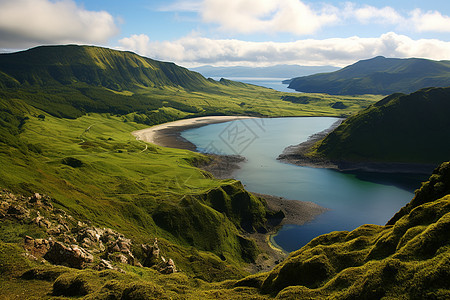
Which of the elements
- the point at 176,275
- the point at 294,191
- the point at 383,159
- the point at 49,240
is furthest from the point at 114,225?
the point at 383,159

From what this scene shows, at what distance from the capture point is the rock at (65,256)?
Result: 38.7 meters

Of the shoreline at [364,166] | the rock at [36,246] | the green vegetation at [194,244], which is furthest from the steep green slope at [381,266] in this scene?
the shoreline at [364,166]

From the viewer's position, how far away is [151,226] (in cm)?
7931

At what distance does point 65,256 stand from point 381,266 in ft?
130

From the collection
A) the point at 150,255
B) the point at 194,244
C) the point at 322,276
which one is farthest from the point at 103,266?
the point at 194,244

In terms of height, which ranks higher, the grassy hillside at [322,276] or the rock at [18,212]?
the rock at [18,212]

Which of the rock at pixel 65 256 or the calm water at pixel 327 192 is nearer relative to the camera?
the rock at pixel 65 256

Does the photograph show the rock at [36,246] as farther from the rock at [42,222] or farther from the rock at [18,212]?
the rock at [18,212]

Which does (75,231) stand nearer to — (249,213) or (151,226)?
(151,226)

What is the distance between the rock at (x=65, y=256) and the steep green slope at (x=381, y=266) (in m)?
23.5

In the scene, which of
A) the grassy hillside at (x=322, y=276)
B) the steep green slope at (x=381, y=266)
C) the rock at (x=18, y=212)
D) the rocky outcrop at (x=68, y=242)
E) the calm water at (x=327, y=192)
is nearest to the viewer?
the steep green slope at (x=381, y=266)

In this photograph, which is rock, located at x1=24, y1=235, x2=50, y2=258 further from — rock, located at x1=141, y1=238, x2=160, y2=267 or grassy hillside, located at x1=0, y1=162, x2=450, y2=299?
rock, located at x1=141, y1=238, x2=160, y2=267

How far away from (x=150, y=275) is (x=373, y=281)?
31119mm

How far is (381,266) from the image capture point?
32.0 m
